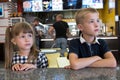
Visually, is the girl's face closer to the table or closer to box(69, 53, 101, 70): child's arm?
box(69, 53, 101, 70): child's arm

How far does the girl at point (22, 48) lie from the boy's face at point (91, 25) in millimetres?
360

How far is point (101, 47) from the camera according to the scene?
1.78 m

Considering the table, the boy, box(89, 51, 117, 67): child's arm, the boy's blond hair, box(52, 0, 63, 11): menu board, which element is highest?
box(52, 0, 63, 11): menu board

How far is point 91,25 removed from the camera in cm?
172

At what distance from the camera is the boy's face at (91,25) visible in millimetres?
1710

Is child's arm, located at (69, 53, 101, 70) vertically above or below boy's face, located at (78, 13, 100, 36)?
below

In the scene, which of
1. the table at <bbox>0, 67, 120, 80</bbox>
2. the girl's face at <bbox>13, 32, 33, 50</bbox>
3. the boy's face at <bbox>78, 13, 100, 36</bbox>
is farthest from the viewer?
the girl's face at <bbox>13, 32, 33, 50</bbox>

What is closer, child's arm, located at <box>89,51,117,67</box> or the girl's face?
child's arm, located at <box>89,51,117,67</box>

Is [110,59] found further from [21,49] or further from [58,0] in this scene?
[58,0]

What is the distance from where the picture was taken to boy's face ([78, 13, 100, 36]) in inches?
67.3

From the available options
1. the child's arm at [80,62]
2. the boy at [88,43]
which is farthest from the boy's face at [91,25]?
the child's arm at [80,62]

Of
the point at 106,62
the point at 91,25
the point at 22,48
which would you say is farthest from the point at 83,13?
the point at 22,48

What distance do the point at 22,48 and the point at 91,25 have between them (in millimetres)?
525

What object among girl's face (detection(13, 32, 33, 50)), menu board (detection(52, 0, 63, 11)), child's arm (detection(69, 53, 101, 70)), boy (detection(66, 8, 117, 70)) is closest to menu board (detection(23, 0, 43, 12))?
menu board (detection(52, 0, 63, 11))
